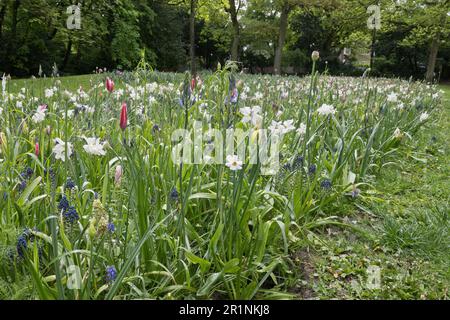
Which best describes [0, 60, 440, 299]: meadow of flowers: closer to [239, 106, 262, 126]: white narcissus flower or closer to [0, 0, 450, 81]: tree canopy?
[239, 106, 262, 126]: white narcissus flower

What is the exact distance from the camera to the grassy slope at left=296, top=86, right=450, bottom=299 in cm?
183

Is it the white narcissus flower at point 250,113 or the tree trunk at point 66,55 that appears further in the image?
the tree trunk at point 66,55

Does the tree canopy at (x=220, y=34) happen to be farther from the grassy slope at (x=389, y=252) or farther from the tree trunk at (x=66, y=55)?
the grassy slope at (x=389, y=252)

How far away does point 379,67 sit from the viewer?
85.8 ft

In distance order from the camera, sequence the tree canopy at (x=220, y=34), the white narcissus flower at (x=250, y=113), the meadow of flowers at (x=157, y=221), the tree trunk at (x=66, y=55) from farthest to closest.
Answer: the tree trunk at (x=66, y=55) < the tree canopy at (x=220, y=34) < the white narcissus flower at (x=250, y=113) < the meadow of flowers at (x=157, y=221)

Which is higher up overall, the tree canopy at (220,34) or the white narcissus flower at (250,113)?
the tree canopy at (220,34)

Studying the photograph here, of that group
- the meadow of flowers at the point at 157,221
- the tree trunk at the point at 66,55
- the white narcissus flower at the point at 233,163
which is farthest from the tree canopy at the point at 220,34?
the white narcissus flower at the point at 233,163

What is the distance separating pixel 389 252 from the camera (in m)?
2.17

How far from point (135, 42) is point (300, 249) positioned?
20.5 meters

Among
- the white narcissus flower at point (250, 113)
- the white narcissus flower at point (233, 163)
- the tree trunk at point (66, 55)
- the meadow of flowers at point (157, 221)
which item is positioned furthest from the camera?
the tree trunk at point (66, 55)

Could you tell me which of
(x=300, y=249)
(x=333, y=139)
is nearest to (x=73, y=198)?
(x=300, y=249)

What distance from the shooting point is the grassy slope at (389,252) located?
1834 mm

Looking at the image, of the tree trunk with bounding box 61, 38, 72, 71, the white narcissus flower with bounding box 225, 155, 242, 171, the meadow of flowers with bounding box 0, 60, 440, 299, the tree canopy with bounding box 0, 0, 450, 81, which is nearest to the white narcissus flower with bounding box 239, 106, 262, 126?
the meadow of flowers with bounding box 0, 60, 440, 299

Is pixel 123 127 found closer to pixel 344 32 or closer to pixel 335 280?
pixel 335 280
